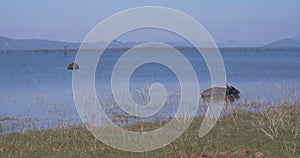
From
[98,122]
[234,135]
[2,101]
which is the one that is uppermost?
[234,135]

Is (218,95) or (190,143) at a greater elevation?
(190,143)

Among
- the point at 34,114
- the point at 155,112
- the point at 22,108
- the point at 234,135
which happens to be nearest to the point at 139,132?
the point at 234,135

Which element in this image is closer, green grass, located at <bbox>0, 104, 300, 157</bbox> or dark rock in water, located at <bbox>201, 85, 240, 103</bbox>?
green grass, located at <bbox>0, 104, 300, 157</bbox>

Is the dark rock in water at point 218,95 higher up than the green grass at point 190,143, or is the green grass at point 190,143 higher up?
the green grass at point 190,143

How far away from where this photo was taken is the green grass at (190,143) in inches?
416

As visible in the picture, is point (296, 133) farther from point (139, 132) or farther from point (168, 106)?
point (168, 106)

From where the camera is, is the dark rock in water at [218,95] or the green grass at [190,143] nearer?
the green grass at [190,143]

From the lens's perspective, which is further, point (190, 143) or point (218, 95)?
point (218, 95)

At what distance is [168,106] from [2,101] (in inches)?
380

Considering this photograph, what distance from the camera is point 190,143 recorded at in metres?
11.5

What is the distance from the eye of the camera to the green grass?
34.7 feet

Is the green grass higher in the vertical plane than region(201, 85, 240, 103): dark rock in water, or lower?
higher

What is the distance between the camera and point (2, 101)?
1031 inches

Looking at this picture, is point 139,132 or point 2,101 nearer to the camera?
point 139,132
